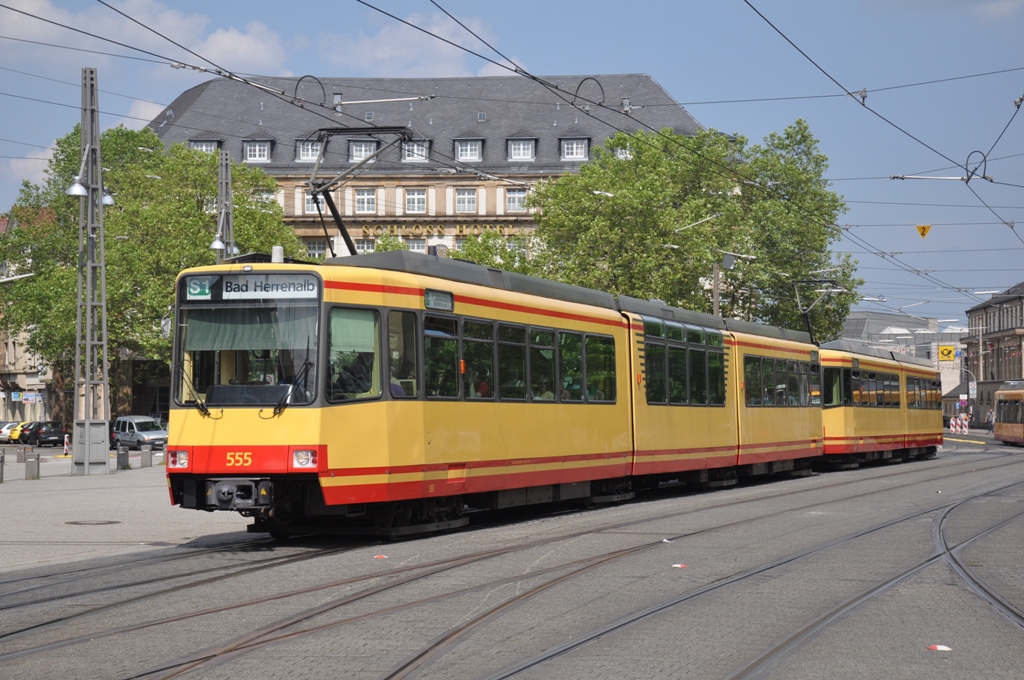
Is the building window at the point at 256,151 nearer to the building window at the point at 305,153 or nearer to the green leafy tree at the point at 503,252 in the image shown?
the building window at the point at 305,153

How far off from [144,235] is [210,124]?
25.7 m

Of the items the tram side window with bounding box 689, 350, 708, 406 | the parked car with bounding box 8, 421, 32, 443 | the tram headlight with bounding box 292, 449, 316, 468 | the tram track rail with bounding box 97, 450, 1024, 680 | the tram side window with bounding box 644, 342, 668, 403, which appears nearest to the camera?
the tram track rail with bounding box 97, 450, 1024, 680

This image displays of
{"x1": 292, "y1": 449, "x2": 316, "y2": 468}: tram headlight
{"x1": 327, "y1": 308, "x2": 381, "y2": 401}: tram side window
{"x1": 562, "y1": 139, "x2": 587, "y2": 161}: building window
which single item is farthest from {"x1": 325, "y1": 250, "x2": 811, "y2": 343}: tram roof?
{"x1": 562, "y1": 139, "x2": 587, "y2": 161}: building window

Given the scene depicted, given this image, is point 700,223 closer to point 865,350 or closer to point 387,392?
point 865,350

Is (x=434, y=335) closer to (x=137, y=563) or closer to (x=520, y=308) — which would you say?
(x=520, y=308)

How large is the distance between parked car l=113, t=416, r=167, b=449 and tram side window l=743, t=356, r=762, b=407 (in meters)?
32.1

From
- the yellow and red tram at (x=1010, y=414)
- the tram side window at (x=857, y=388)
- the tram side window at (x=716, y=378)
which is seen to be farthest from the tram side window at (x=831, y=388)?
the yellow and red tram at (x=1010, y=414)

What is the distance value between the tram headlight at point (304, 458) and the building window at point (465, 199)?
67.7 metres

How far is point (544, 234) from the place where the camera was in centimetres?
5050

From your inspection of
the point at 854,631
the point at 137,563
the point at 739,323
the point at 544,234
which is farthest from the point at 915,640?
the point at 544,234

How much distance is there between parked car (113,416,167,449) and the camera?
52.0 m

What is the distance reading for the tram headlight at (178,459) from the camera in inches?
516

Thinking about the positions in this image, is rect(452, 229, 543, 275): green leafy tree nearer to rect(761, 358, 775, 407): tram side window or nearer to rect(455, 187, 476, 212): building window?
rect(455, 187, 476, 212): building window

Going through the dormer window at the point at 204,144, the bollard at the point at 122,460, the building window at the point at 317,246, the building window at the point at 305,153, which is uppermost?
the dormer window at the point at 204,144
